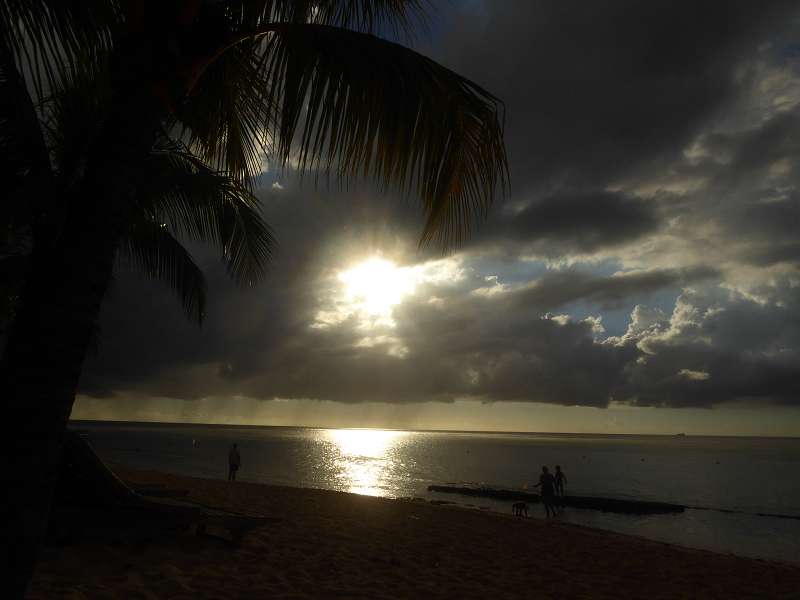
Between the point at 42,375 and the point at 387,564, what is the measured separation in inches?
291

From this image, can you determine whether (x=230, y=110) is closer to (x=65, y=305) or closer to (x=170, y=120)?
(x=170, y=120)

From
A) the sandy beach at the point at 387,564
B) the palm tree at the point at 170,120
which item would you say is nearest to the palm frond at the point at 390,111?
the palm tree at the point at 170,120

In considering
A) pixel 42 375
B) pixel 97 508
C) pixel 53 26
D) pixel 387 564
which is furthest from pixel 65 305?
pixel 387 564

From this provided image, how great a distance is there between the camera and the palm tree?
2.11 meters

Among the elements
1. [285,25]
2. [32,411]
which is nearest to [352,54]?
[285,25]

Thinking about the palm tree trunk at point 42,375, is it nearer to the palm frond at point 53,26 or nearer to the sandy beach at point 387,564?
the palm frond at point 53,26

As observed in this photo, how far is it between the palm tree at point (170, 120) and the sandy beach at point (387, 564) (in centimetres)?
434

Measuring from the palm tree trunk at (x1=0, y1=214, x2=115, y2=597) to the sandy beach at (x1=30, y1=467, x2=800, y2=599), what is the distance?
14.0 feet

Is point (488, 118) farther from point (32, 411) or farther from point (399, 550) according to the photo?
point (399, 550)

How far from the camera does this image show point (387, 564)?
8.32m

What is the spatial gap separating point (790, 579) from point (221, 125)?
43.9 feet

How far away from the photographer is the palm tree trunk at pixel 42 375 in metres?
2.02

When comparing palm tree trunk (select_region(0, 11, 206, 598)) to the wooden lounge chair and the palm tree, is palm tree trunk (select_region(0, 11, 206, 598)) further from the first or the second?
the wooden lounge chair


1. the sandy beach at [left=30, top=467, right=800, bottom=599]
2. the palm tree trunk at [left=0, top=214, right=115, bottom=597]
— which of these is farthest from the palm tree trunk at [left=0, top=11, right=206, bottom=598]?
the sandy beach at [left=30, top=467, right=800, bottom=599]
